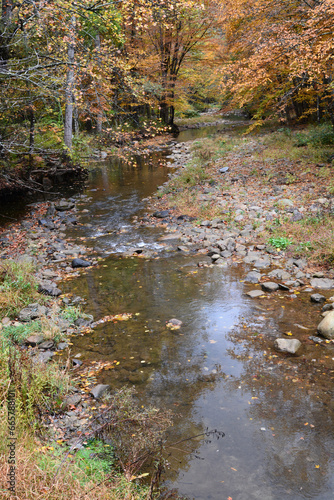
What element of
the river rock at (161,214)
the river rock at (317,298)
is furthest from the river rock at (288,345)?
the river rock at (161,214)

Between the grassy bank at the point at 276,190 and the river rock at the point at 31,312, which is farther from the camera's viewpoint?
the grassy bank at the point at 276,190

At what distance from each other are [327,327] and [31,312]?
4.63 metres

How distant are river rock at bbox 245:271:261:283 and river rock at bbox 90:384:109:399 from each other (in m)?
3.69

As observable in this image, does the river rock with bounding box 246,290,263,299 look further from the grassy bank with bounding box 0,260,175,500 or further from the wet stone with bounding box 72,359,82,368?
the wet stone with bounding box 72,359,82,368

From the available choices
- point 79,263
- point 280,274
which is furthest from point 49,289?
point 280,274

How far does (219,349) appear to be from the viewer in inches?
193

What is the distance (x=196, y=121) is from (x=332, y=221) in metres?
35.4

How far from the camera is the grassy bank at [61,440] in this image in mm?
2354

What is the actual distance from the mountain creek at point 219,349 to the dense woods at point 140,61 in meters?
3.27

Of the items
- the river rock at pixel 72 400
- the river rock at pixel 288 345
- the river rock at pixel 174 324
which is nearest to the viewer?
the river rock at pixel 72 400

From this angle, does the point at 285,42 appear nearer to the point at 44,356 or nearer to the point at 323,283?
the point at 323,283

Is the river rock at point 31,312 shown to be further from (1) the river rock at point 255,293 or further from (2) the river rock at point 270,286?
(2) the river rock at point 270,286

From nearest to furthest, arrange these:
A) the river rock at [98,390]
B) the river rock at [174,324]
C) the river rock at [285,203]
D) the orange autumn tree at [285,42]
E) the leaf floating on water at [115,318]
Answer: the river rock at [98,390]
the river rock at [174,324]
the leaf floating on water at [115,318]
the orange autumn tree at [285,42]
the river rock at [285,203]

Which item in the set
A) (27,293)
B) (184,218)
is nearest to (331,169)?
(184,218)
